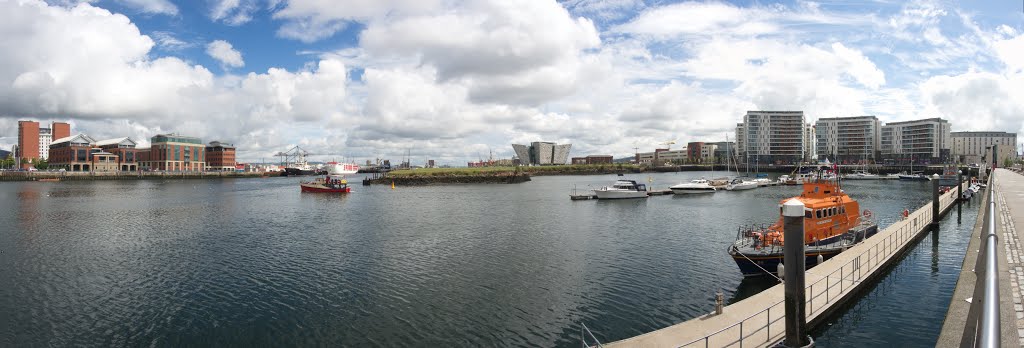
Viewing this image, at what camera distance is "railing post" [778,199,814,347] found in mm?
14906

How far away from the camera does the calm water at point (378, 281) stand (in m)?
20.3

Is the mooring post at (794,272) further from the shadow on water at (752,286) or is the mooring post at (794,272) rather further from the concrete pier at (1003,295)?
the shadow on water at (752,286)

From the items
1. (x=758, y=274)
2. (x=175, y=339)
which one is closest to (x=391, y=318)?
(x=175, y=339)

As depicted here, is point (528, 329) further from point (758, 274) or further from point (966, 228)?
point (966, 228)

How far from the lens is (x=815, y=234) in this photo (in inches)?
1139

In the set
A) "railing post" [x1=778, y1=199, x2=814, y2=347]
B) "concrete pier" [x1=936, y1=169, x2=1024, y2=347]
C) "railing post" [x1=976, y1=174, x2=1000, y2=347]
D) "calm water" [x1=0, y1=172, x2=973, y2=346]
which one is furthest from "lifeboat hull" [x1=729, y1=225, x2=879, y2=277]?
"railing post" [x1=976, y1=174, x2=1000, y2=347]

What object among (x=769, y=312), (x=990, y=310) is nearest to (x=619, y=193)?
(x=769, y=312)

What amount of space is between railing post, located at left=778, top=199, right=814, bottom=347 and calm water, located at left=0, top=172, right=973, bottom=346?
4266 mm

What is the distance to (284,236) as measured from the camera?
4450cm

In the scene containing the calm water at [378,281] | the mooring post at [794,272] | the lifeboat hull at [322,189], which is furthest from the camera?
the lifeboat hull at [322,189]

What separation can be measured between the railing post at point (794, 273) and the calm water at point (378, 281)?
427 cm

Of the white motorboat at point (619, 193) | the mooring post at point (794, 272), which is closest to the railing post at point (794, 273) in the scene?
the mooring post at point (794, 272)

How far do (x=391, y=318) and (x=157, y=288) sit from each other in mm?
14411

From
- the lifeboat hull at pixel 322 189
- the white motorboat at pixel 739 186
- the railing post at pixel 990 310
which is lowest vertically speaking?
the lifeboat hull at pixel 322 189
